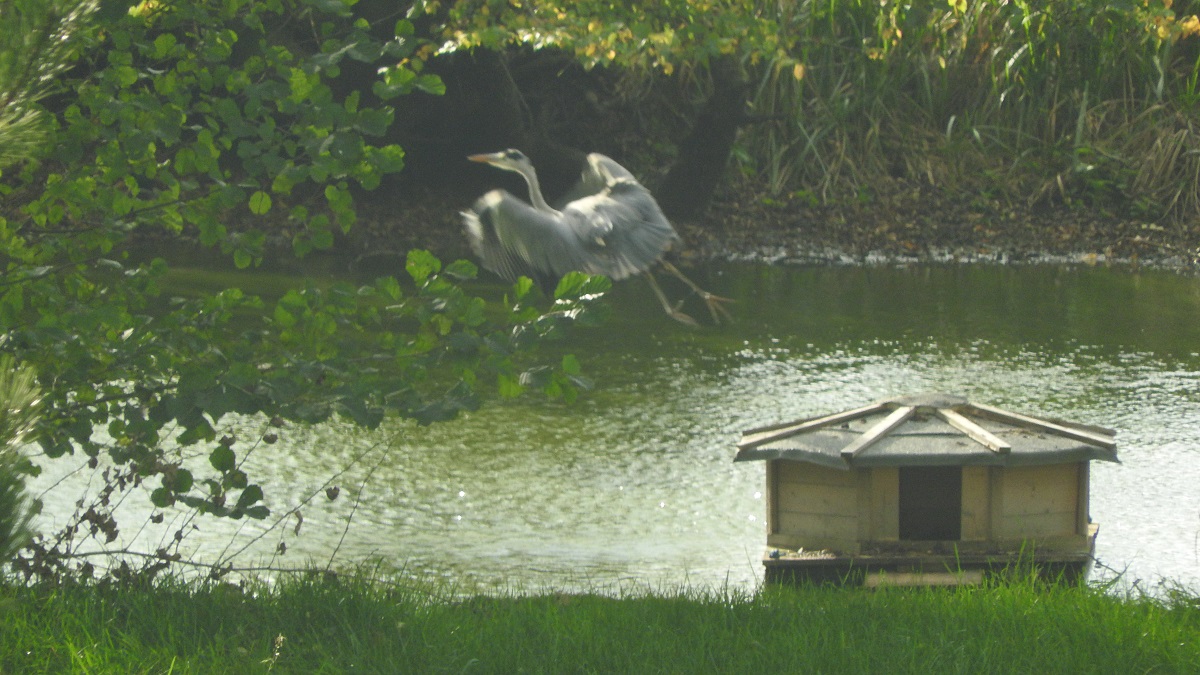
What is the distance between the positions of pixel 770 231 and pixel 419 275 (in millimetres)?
7634

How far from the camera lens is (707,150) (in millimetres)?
9898

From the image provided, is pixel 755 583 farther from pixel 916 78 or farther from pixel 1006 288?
pixel 916 78

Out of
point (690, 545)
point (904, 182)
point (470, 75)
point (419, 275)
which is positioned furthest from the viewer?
point (904, 182)

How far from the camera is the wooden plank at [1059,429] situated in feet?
11.6

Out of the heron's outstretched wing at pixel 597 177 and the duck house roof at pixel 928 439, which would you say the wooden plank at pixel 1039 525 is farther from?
the heron's outstretched wing at pixel 597 177

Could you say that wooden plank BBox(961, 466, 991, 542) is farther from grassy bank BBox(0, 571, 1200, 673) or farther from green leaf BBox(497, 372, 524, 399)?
green leaf BBox(497, 372, 524, 399)

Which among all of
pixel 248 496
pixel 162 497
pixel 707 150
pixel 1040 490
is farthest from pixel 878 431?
pixel 707 150

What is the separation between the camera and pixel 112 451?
2871 millimetres

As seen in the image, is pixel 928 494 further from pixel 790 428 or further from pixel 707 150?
pixel 707 150

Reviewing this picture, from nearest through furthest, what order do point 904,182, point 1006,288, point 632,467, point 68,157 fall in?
point 68,157 < point 632,467 < point 1006,288 < point 904,182

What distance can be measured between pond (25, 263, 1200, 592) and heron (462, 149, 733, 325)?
725 millimetres

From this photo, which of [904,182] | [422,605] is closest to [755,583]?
[422,605]

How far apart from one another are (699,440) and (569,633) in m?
2.51

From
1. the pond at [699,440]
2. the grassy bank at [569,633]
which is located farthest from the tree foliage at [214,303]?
the pond at [699,440]
